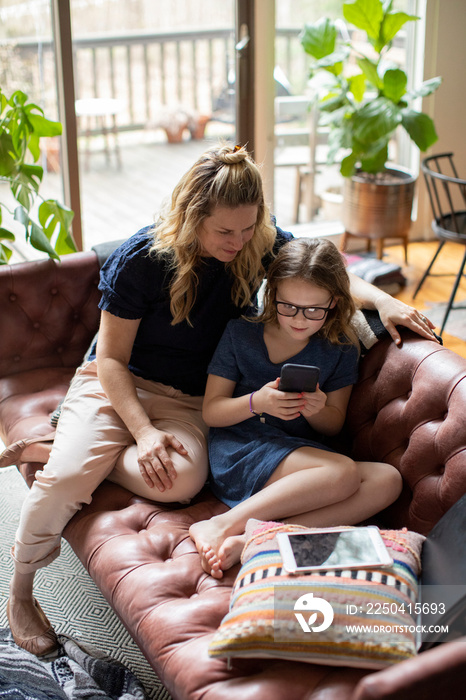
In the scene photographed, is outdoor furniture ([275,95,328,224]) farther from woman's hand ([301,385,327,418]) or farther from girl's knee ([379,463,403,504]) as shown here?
girl's knee ([379,463,403,504])

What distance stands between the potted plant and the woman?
2.10 metres

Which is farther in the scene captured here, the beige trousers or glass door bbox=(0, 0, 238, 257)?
glass door bbox=(0, 0, 238, 257)

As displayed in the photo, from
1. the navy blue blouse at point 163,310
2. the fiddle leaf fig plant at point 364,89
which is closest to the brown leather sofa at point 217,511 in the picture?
the navy blue blouse at point 163,310

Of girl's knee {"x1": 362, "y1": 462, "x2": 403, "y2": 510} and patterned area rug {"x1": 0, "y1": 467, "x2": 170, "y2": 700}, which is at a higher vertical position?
girl's knee {"x1": 362, "y1": 462, "x2": 403, "y2": 510}

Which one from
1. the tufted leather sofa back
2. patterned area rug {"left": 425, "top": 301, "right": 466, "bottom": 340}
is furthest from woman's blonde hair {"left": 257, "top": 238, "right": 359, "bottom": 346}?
patterned area rug {"left": 425, "top": 301, "right": 466, "bottom": 340}

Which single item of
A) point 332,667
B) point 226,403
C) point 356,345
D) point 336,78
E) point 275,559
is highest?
point 336,78

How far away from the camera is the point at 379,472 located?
177 centimetres

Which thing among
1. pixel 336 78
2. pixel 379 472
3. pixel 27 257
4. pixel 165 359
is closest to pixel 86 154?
pixel 27 257

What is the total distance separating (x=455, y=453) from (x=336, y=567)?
418 millimetres

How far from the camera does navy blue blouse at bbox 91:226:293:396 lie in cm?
198

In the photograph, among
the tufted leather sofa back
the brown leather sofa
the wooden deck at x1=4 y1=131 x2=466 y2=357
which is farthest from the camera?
the wooden deck at x1=4 y1=131 x2=466 y2=357

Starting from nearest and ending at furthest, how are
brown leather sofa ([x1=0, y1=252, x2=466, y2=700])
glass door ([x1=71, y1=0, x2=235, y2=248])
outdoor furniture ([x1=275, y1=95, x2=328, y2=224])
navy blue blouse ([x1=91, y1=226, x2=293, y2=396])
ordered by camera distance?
1. brown leather sofa ([x1=0, y1=252, x2=466, y2=700])
2. navy blue blouse ([x1=91, y1=226, x2=293, y2=396])
3. glass door ([x1=71, y1=0, x2=235, y2=248])
4. outdoor furniture ([x1=275, y1=95, x2=328, y2=224])

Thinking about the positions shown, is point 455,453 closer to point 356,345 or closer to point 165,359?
point 356,345

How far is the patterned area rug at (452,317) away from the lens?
3.77 metres
